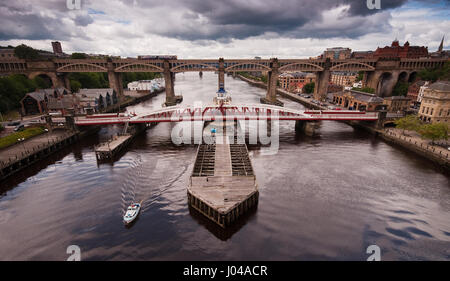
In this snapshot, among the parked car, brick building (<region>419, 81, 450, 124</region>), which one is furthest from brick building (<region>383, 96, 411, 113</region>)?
the parked car

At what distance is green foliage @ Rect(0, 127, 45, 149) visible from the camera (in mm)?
39219

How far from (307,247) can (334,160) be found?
23560mm

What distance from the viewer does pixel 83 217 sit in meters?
24.6

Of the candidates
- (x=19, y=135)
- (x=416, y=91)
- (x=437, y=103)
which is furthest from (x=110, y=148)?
(x=416, y=91)

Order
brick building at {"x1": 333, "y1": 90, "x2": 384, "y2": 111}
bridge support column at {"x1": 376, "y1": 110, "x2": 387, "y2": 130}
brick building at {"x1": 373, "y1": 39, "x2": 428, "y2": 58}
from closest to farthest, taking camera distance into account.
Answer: bridge support column at {"x1": 376, "y1": 110, "x2": 387, "y2": 130} < brick building at {"x1": 333, "y1": 90, "x2": 384, "y2": 111} < brick building at {"x1": 373, "y1": 39, "x2": 428, "y2": 58}

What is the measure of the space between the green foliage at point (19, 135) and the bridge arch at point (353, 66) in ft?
358

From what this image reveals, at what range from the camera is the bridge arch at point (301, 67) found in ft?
322

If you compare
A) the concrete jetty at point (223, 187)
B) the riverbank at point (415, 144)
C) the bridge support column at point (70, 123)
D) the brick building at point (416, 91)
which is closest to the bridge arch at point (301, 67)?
the brick building at point (416, 91)

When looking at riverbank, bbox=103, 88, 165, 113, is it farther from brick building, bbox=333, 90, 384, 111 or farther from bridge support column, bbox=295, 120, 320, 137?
brick building, bbox=333, 90, 384, 111

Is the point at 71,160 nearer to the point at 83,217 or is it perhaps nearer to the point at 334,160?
the point at 83,217

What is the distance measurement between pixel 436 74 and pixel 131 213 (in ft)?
390

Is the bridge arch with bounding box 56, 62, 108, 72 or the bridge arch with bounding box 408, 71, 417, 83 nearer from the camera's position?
the bridge arch with bounding box 56, 62, 108, 72

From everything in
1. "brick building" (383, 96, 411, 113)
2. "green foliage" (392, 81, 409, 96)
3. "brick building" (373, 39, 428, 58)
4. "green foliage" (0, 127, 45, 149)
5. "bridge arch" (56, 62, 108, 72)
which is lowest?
"green foliage" (0, 127, 45, 149)

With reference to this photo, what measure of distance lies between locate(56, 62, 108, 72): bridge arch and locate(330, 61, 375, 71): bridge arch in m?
106
